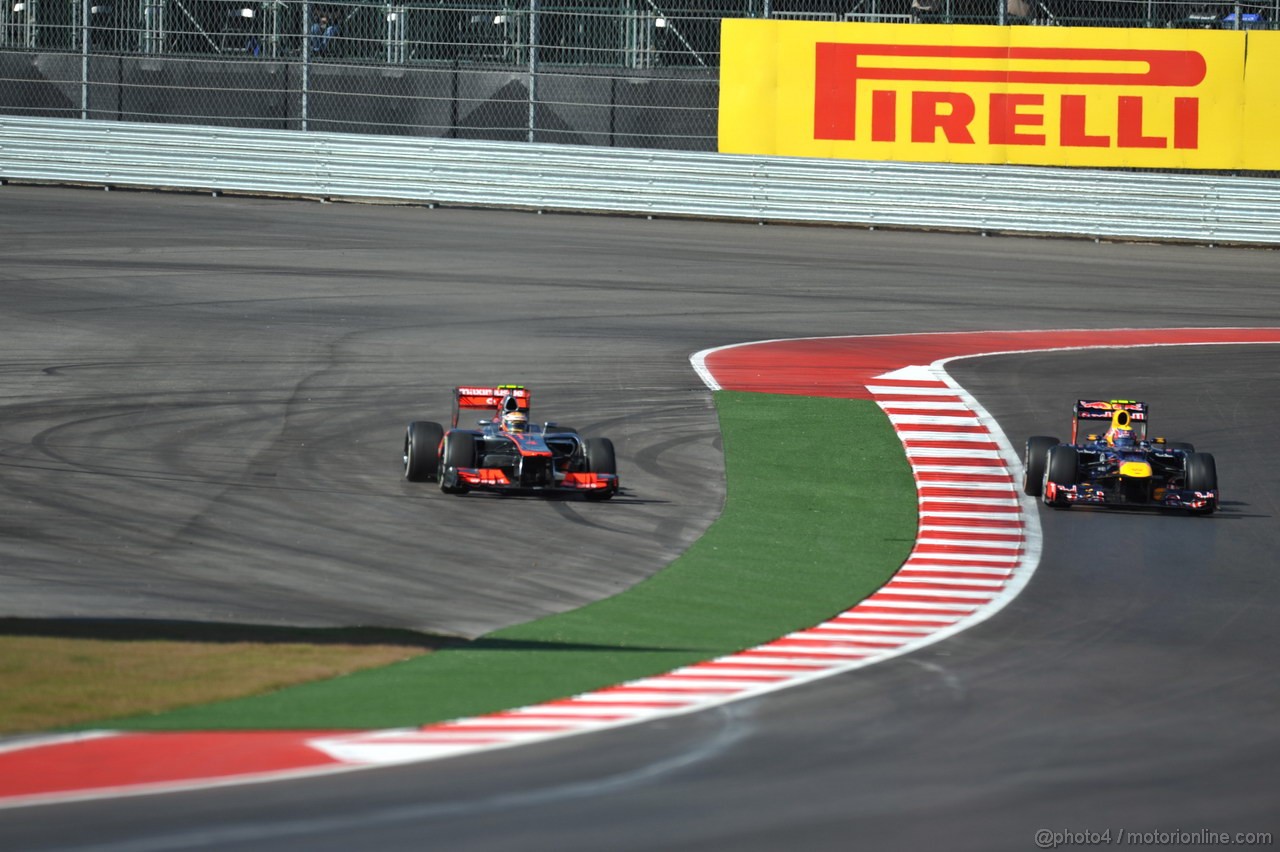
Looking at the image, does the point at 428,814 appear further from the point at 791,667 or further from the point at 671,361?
the point at 671,361

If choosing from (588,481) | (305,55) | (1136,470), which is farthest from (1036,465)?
(305,55)

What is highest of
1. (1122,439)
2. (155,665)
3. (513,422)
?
(513,422)

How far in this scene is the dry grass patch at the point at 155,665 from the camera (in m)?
8.72

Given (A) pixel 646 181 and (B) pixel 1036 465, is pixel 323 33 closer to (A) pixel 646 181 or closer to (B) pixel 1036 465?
(A) pixel 646 181

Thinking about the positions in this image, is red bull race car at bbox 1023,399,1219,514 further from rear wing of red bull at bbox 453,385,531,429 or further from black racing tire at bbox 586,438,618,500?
rear wing of red bull at bbox 453,385,531,429

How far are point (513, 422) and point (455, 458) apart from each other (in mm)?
692

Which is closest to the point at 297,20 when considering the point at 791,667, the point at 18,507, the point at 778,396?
the point at 778,396

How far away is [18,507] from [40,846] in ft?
24.4

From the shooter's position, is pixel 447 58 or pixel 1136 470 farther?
pixel 447 58

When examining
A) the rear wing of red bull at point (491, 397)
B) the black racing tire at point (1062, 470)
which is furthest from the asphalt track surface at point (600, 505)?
the rear wing of red bull at point (491, 397)

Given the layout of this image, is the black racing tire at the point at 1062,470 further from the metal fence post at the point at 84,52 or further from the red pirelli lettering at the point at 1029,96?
the metal fence post at the point at 84,52

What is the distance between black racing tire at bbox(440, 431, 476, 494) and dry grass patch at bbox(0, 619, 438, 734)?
14.7ft

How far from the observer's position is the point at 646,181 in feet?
109

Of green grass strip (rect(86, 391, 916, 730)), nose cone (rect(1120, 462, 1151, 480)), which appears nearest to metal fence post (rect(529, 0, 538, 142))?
green grass strip (rect(86, 391, 916, 730))
